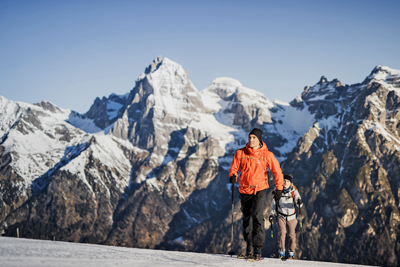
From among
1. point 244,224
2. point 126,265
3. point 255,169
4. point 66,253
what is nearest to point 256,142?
point 255,169

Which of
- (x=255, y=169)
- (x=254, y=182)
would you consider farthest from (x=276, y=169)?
(x=254, y=182)

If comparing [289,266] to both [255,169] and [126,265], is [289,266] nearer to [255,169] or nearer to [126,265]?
[255,169]

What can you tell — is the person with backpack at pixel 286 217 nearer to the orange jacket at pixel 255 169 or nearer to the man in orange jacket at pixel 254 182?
the man in orange jacket at pixel 254 182

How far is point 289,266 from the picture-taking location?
613 inches

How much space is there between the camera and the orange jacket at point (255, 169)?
15.9 meters

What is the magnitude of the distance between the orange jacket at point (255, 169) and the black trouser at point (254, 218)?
11.9 inches

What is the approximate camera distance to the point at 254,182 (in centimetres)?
1591

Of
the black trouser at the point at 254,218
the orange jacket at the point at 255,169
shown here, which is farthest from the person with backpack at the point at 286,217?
the orange jacket at the point at 255,169

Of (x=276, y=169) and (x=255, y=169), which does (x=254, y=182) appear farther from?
(x=276, y=169)

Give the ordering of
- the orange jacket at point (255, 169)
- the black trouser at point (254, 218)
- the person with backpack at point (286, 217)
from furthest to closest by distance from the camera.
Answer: the person with backpack at point (286, 217) < the orange jacket at point (255, 169) < the black trouser at point (254, 218)

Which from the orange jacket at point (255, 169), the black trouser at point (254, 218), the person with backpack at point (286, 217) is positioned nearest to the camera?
the black trouser at point (254, 218)

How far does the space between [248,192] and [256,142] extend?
2208mm

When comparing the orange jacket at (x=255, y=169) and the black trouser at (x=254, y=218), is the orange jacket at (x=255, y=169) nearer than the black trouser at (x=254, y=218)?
No

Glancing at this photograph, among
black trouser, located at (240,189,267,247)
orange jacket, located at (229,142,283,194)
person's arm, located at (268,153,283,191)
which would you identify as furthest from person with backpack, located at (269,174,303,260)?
orange jacket, located at (229,142,283,194)
